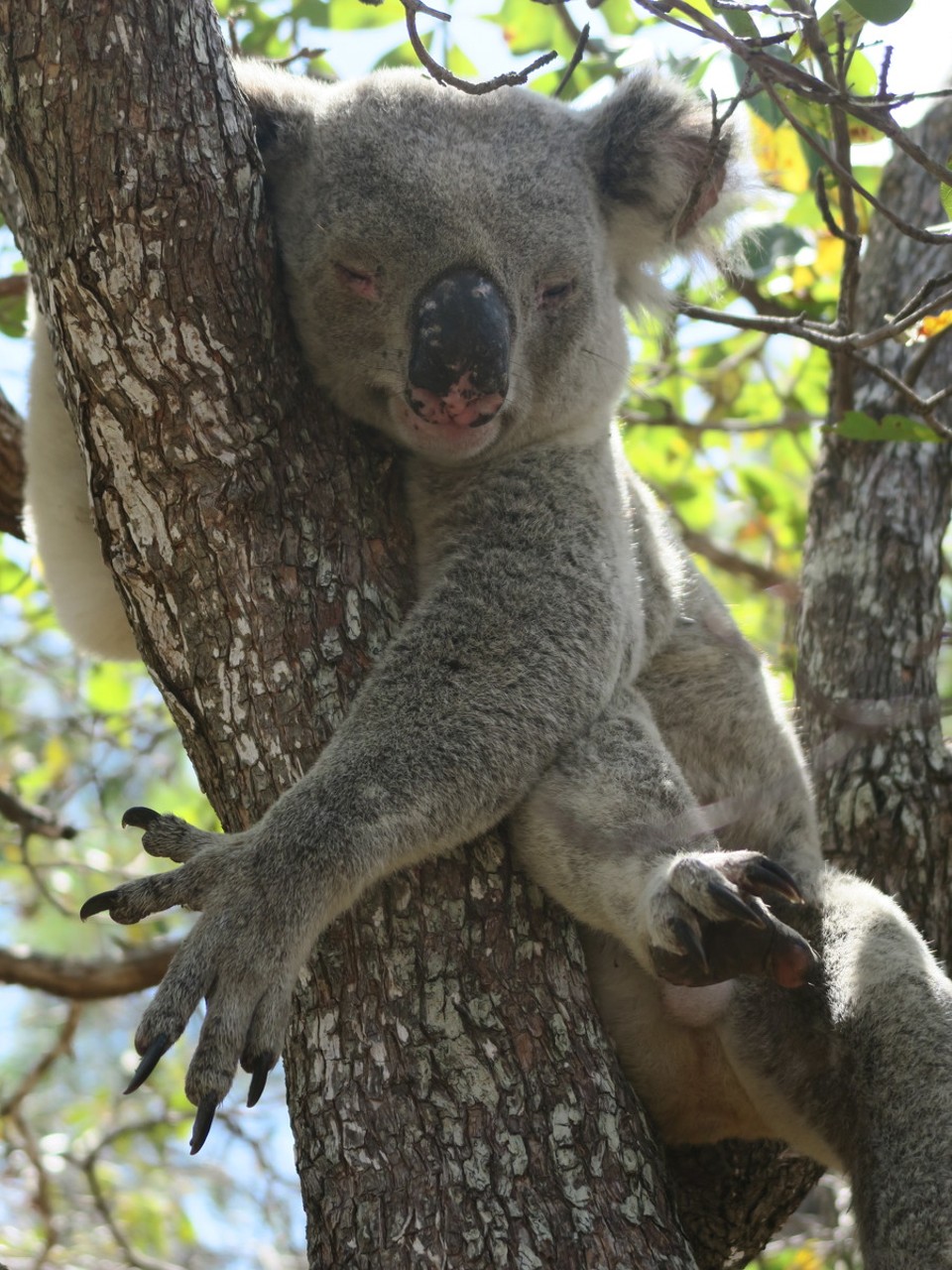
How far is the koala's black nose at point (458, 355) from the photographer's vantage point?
283 cm

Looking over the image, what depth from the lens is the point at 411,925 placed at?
8.05 ft

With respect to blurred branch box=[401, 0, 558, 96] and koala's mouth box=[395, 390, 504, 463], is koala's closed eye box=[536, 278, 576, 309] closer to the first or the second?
koala's mouth box=[395, 390, 504, 463]

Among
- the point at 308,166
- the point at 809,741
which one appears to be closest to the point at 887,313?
the point at 809,741

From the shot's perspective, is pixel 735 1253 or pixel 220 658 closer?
pixel 220 658

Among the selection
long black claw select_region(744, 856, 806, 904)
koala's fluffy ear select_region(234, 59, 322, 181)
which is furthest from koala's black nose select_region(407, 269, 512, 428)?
long black claw select_region(744, 856, 806, 904)

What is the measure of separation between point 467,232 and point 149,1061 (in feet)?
6.23

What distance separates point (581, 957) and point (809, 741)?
66.2 inches

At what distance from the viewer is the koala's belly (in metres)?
2.91

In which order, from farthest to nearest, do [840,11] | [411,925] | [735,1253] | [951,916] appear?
[951,916], [735,1253], [840,11], [411,925]

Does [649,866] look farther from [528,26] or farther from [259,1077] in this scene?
[528,26]

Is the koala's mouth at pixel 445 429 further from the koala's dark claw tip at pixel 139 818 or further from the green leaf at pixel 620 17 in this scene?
the green leaf at pixel 620 17

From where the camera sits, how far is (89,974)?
14.3ft

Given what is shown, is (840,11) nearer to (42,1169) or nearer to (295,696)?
(295,696)

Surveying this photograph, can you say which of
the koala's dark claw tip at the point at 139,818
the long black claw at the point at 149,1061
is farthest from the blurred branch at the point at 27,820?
the long black claw at the point at 149,1061
